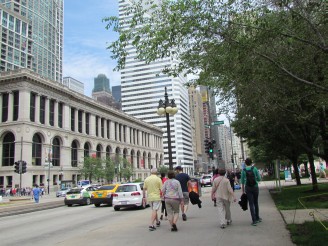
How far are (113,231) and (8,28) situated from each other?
147m

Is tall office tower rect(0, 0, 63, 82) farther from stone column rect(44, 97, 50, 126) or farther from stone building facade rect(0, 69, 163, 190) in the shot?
stone column rect(44, 97, 50, 126)

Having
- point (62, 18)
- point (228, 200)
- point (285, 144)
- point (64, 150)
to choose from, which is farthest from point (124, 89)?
point (228, 200)

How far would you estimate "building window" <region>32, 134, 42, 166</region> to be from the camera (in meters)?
62.8

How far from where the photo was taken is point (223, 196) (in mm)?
10297

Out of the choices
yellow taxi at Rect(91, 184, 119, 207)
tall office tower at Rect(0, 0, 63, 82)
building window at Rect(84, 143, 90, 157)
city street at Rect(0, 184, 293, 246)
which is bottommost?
city street at Rect(0, 184, 293, 246)

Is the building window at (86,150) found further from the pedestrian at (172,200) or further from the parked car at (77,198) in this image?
the pedestrian at (172,200)

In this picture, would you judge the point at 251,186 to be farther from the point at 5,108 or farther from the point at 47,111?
the point at 47,111

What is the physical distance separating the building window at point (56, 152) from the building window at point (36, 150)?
167 inches

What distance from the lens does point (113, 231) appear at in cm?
1062

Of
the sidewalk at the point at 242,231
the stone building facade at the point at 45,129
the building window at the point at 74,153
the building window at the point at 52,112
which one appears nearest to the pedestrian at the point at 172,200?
the sidewalk at the point at 242,231

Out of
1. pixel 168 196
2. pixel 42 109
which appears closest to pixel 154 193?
pixel 168 196

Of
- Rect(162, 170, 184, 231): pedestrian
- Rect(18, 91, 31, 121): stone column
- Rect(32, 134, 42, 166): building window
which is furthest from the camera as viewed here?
Rect(32, 134, 42, 166): building window

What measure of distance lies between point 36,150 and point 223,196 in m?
59.1

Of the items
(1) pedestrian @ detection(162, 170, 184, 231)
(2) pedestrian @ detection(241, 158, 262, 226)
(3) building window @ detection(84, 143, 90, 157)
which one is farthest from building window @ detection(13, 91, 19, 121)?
(2) pedestrian @ detection(241, 158, 262, 226)
